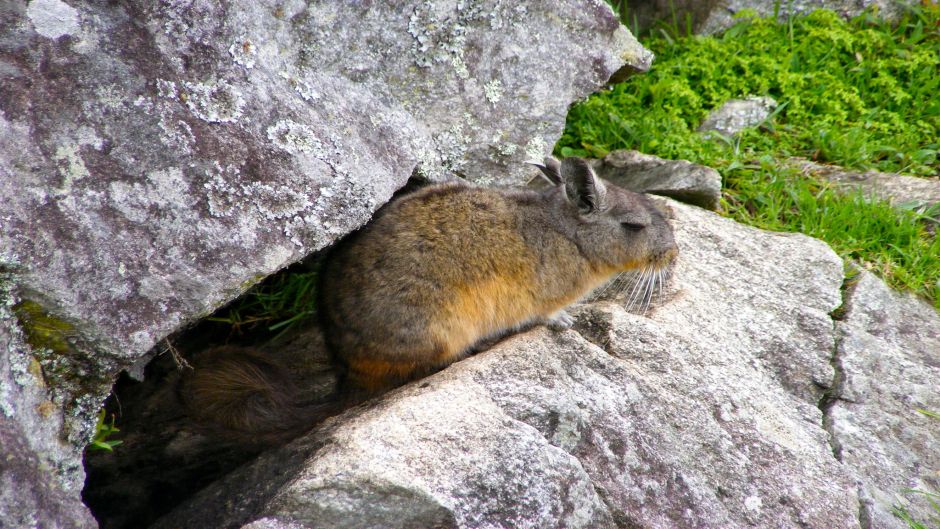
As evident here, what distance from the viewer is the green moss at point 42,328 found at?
3.39 metres

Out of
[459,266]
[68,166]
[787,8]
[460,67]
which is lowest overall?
[459,266]

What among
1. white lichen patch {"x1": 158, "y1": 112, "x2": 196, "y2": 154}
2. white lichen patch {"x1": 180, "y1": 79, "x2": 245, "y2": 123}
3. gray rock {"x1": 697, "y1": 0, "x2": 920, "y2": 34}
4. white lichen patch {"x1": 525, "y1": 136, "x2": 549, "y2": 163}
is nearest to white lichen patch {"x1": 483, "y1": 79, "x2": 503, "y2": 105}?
white lichen patch {"x1": 525, "y1": 136, "x2": 549, "y2": 163}

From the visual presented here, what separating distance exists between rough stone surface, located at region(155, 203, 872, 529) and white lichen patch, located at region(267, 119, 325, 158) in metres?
1.38

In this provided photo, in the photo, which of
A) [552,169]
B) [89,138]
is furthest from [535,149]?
[89,138]

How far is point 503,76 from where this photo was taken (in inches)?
216

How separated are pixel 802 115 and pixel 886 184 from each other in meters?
0.92

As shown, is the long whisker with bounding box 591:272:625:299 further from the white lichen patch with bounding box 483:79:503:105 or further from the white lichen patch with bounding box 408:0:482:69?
the white lichen patch with bounding box 408:0:482:69

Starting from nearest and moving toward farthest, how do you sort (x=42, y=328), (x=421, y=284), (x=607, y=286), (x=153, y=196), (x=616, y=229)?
(x=42, y=328) → (x=153, y=196) → (x=421, y=284) → (x=616, y=229) → (x=607, y=286)

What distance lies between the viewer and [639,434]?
4.19 m

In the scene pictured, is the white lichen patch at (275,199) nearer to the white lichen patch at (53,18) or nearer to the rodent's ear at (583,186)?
the white lichen patch at (53,18)

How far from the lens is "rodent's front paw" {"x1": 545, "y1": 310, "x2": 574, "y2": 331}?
506cm

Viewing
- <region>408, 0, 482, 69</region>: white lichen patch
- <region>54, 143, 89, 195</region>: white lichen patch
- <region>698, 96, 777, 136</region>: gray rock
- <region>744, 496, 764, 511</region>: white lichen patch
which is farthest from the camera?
<region>698, 96, 777, 136</region>: gray rock

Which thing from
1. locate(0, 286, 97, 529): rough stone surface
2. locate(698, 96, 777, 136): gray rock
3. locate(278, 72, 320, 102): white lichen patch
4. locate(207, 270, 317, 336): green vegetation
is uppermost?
locate(698, 96, 777, 136): gray rock

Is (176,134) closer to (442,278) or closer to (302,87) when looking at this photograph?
(302,87)
